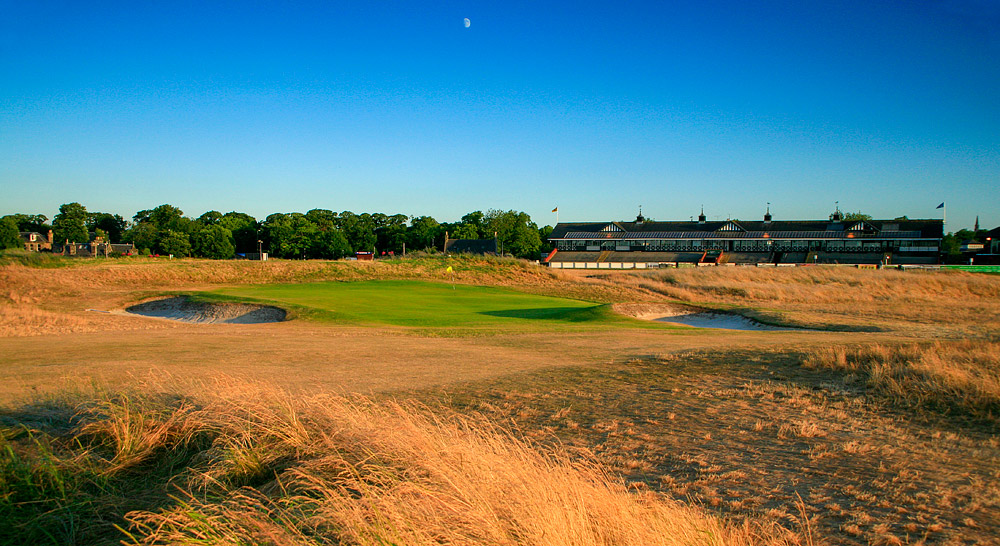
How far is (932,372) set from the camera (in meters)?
10.2

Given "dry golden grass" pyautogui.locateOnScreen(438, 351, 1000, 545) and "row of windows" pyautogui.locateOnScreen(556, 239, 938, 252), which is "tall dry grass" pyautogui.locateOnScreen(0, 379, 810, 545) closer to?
"dry golden grass" pyautogui.locateOnScreen(438, 351, 1000, 545)

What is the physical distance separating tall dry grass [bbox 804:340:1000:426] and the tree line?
353 ft

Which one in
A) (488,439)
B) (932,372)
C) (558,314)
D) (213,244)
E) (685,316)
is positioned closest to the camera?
(488,439)

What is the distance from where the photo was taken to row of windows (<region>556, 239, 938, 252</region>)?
302ft

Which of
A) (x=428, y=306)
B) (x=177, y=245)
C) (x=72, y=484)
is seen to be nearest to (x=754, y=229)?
(x=428, y=306)

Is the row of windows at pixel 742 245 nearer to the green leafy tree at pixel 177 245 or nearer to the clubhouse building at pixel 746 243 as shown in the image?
the clubhouse building at pixel 746 243

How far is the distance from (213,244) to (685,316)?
104076 mm

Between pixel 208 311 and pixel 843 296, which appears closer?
pixel 208 311

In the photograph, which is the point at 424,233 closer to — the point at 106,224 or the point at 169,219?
the point at 169,219

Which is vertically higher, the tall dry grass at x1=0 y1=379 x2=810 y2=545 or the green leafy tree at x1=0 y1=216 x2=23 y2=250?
the green leafy tree at x1=0 y1=216 x2=23 y2=250

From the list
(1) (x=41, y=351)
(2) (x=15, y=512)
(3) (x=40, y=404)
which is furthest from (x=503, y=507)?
(1) (x=41, y=351)

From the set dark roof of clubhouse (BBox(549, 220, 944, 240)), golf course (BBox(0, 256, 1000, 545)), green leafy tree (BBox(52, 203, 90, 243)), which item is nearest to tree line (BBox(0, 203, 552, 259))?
green leafy tree (BBox(52, 203, 90, 243))

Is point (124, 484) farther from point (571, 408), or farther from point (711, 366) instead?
point (711, 366)

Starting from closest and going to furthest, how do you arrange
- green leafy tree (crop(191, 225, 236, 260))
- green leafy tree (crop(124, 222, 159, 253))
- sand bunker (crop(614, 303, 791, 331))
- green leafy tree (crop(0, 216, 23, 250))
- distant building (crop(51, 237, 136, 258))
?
sand bunker (crop(614, 303, 791, 331)) < green leafy tree (crop(0, 216, 23, 250)) < distant building (crop(51, 237, 136, 258)) < green leafy tree (crop(191, 225, 236, 260)) < green leafy tree (crop(124, 222, 159, 253))
